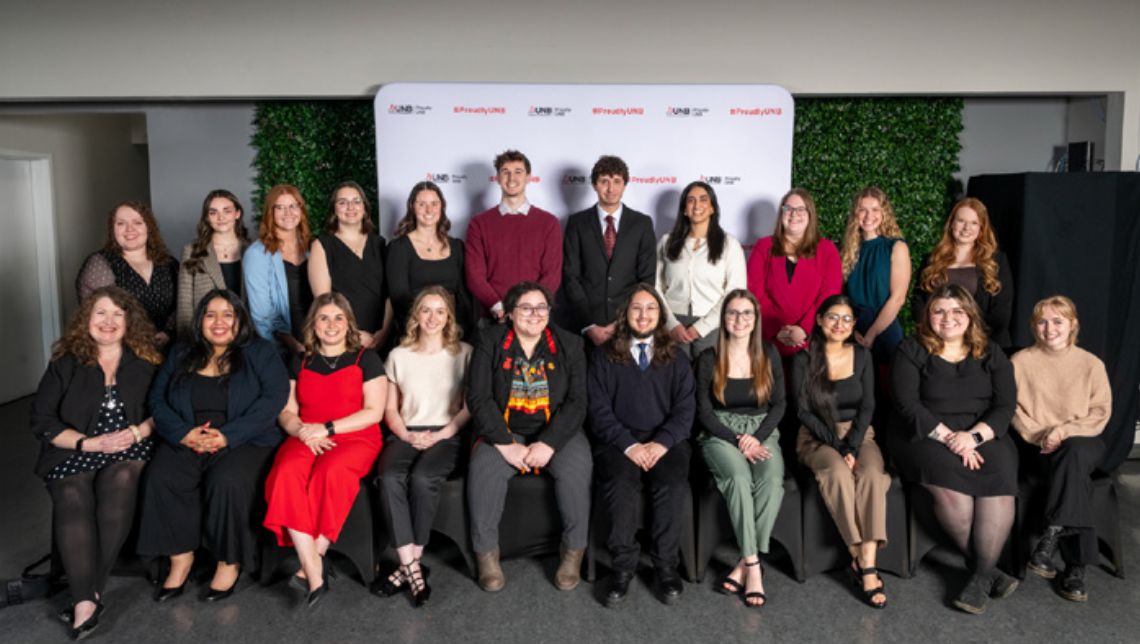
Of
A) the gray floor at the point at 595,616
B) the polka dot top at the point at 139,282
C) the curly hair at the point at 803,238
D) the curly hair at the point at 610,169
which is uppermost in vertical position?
the curly hair at the point at 610,169

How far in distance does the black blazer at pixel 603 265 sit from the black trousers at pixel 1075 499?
1.98 m

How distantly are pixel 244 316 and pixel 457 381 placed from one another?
3.07 ft

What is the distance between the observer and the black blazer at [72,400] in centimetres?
326

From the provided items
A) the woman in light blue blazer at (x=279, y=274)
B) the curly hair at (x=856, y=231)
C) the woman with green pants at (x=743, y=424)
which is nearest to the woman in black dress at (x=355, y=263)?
the woman in light blue blazer at (x=279, y=274)

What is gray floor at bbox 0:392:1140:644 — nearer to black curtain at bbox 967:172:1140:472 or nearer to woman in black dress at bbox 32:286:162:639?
woman in black dress at bbox 32:286:162:639

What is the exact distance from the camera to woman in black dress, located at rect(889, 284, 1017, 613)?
327 centimetres

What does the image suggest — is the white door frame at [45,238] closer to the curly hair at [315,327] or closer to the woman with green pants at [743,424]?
the curly hair at [315,327]

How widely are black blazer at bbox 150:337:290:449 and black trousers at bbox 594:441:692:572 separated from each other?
1.42 meters

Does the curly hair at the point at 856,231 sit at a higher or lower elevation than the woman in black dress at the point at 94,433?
higher

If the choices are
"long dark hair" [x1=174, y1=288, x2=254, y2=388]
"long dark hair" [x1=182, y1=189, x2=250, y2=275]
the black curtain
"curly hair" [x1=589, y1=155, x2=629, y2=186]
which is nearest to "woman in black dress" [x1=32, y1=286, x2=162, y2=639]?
"long dark hair" [x1=174, y1=288, x2=254, y2=388]

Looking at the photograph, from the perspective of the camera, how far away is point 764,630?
2.99 m

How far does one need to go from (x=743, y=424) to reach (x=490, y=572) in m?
1.22

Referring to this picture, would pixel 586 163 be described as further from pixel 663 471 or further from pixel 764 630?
pixel 764 630

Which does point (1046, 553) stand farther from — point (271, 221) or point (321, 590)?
point (271, 221)
